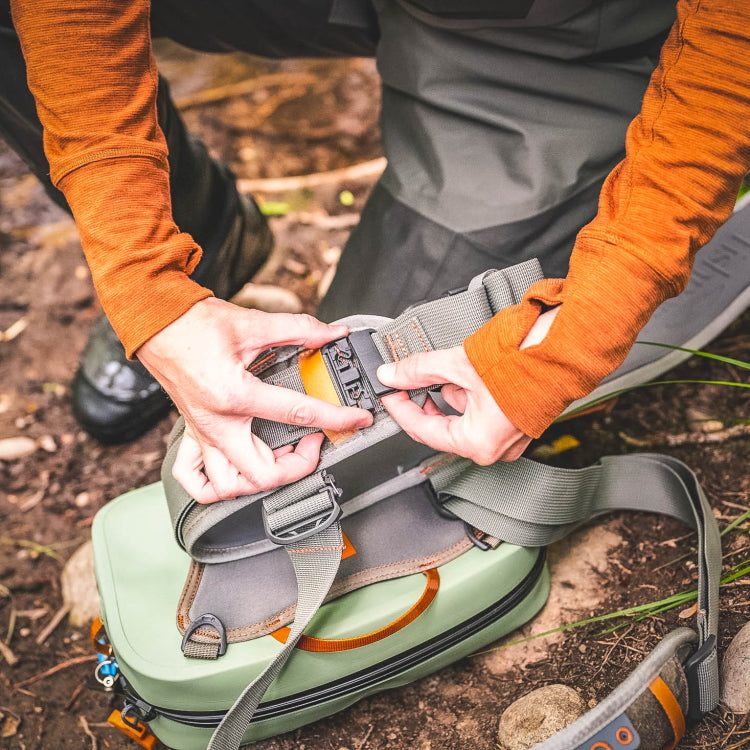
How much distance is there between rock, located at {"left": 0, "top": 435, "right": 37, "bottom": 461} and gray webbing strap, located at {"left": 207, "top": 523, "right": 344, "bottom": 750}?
1.36 meters

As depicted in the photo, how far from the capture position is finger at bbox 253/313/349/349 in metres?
1.26

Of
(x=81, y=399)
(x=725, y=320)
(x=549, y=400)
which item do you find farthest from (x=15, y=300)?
(x=725, y=320)

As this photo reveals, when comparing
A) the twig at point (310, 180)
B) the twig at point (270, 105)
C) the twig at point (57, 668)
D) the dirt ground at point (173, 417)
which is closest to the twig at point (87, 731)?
the dirt ground at point (173, 417)

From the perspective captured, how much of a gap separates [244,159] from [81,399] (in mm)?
Result: 1396

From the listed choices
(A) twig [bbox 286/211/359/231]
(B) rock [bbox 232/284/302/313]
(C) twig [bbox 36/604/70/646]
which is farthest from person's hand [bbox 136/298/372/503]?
(A) twig [bbox 286/211/359/231]

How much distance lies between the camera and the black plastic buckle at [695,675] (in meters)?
1.22

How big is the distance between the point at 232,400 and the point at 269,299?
1.32 metres

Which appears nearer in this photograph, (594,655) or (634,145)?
(634,145)

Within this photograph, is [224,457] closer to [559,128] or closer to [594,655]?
[594,655]

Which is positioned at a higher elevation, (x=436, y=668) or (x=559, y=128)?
(x=559, y=128)

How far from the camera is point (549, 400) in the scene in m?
1.07

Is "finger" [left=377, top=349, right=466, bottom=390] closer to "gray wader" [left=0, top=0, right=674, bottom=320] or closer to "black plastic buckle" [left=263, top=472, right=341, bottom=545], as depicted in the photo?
"black plastic buckle" [left=263, top=472, right=341, bottom=545]

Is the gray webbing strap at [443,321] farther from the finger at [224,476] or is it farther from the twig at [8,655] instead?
the twig at [8,655]

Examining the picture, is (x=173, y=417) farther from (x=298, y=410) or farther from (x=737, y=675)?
(x=737, y=675)
